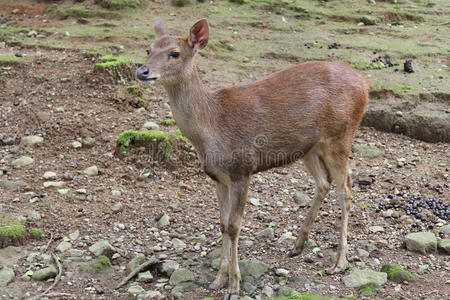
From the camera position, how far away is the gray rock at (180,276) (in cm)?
521

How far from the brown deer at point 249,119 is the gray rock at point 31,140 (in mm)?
2976

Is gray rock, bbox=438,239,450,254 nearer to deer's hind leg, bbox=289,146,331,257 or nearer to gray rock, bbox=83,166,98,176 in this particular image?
deer's hind leg, bbox=289,146,331,257

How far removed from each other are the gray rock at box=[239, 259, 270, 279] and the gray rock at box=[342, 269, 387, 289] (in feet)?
Result: 2.65

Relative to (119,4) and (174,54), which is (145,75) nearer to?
(174,54)

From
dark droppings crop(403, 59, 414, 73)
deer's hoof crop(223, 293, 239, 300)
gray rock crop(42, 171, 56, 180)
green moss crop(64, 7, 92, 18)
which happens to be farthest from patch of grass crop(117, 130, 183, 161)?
green moss crop(64, 7, 92, 18)

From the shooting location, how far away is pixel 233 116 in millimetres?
5195

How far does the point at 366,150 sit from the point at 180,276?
387 cm

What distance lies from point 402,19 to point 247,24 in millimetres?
3762

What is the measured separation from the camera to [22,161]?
7016 mm

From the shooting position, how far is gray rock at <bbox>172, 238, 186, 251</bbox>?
19.0 ft

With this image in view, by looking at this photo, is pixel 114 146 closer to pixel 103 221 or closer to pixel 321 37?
pixel 103 221

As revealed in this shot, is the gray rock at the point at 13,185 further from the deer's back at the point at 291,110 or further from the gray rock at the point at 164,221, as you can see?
the deer's back at the point at 291,110

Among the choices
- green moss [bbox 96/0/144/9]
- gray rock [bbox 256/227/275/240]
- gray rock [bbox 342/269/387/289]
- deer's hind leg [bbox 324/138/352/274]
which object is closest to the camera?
gray rock [bbox 342/269/387/289]

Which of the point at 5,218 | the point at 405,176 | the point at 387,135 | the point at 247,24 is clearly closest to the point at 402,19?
the point at 247,24
